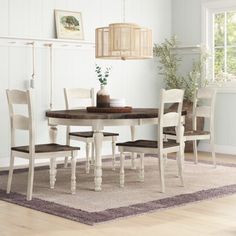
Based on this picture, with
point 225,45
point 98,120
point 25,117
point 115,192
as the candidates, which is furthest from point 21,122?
point 225,45

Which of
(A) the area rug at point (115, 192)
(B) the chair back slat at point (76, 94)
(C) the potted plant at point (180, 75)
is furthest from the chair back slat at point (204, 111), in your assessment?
(B) the chair back slat at point (76, 94)

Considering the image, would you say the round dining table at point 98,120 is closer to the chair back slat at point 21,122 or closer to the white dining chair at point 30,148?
the white dining chair at point 30,148

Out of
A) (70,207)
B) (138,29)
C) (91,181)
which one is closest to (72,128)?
(91,181)

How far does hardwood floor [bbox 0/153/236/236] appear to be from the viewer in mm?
3732

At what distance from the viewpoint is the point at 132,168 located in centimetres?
635

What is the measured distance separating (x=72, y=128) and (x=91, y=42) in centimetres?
116

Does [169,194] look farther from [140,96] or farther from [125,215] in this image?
[140,96]

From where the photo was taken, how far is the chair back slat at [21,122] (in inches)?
190

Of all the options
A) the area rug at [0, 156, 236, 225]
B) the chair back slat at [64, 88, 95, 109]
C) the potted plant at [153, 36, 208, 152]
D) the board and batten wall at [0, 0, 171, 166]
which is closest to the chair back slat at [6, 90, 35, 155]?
the area rug at [0, 156, 236, 225]

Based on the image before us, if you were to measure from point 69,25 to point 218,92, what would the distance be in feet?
7.51

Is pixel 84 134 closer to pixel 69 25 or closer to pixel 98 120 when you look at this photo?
pixel 98 120

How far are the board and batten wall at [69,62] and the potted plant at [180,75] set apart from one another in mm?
212

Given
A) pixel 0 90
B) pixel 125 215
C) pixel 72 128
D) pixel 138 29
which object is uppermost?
pixel 138 29

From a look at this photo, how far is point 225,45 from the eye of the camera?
7863 millimetres
